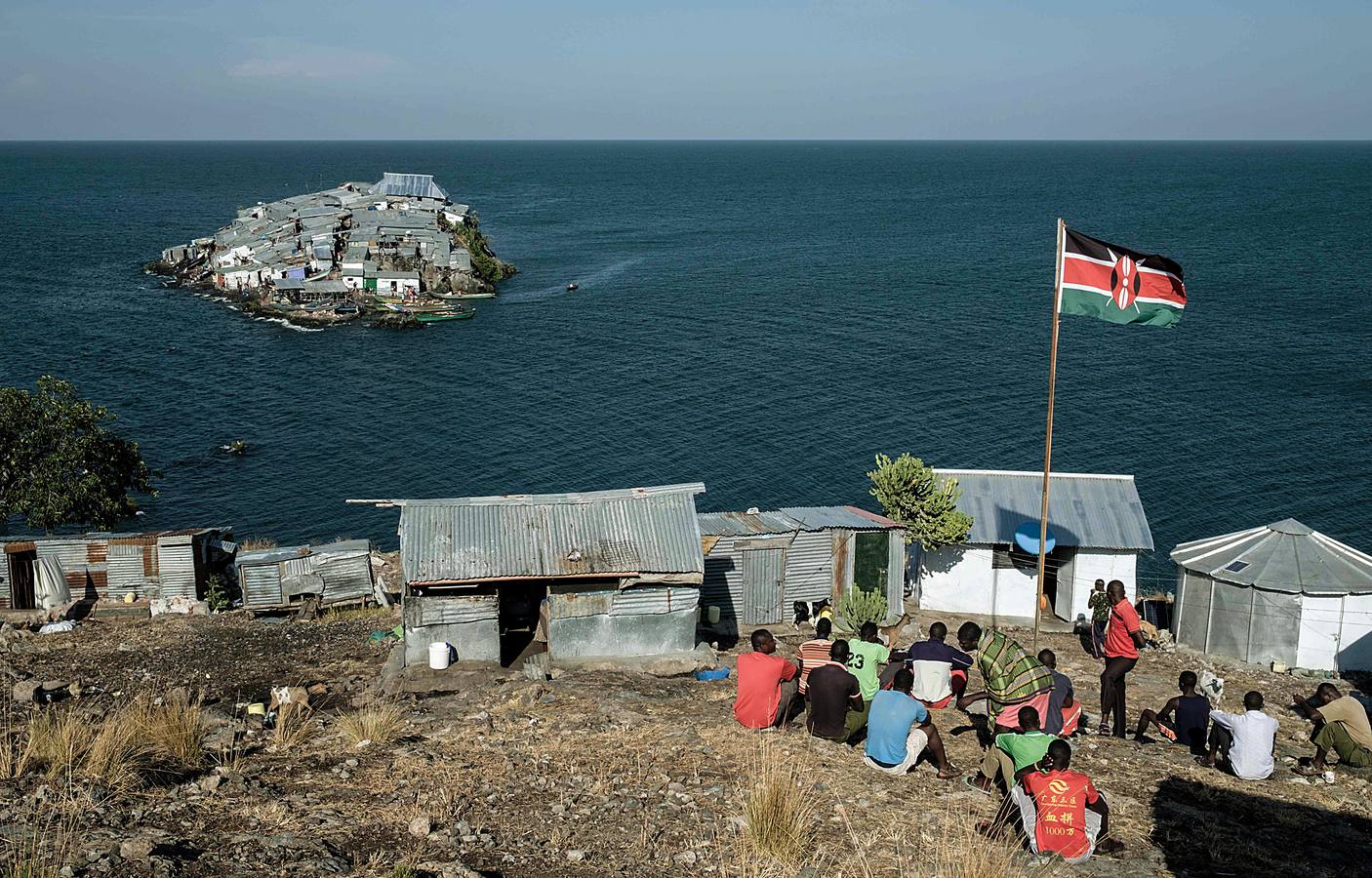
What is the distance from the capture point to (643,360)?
219 feet

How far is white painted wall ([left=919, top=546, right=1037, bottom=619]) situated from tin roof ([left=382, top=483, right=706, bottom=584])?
7311 millimetres

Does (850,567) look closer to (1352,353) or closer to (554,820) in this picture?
(554,820)

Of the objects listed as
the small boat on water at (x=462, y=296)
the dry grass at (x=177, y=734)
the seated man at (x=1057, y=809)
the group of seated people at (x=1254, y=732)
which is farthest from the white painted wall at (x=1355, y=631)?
the small boat on water at (x=462, y=296)

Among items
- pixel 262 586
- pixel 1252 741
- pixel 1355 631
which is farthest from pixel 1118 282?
pixel 262 586

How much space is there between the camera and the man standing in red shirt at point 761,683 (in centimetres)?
1266

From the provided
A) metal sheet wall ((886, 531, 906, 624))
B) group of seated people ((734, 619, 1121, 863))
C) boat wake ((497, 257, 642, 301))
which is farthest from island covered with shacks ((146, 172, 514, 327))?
group of seated people ((734, 619, 1121, 863))

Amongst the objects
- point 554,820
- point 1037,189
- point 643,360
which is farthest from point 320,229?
point 1037,189

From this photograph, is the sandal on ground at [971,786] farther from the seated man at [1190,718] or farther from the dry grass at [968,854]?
the seated man at [1190,718]

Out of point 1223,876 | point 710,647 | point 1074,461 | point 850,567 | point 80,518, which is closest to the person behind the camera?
point 1223,876

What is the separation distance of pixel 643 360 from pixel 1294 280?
185 ft

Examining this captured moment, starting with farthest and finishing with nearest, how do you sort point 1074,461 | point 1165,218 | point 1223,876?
point 1165,218
point 1074,461
point 1223,876

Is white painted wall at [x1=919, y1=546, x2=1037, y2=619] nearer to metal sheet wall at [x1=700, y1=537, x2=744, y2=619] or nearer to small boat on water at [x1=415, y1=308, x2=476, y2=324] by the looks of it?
metal sheet wall at [x1=700, y1=537, x2=744, y2=619]

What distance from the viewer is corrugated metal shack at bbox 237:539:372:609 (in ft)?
78.4

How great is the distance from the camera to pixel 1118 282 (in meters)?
17.1
